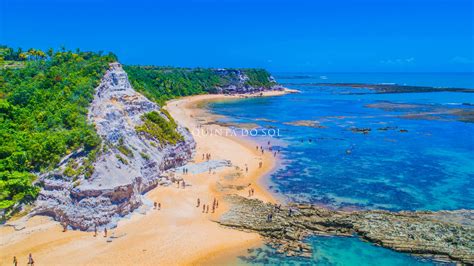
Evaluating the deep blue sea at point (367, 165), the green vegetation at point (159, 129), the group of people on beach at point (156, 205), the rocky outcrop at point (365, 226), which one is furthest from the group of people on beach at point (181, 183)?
the deep blue sea at point (367, 165)

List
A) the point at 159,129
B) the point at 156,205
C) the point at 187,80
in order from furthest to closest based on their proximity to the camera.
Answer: the point at 187,80, the point at 159,129, the point at 156,205

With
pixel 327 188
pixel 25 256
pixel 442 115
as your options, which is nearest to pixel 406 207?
pixel 327 188

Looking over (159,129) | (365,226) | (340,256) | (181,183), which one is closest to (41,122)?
(159,129)

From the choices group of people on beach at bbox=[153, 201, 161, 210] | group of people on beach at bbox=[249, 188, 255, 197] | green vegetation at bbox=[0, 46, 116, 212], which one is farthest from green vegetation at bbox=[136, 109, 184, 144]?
group of people on beach at bbox=[249, 188, 255, 197]

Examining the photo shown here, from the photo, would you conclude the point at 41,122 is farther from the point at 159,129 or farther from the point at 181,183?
the point at 181,183

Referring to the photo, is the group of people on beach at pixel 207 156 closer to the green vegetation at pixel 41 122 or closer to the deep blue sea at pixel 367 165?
the deep blue sea at pixel 367 165

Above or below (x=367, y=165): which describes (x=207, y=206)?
below
